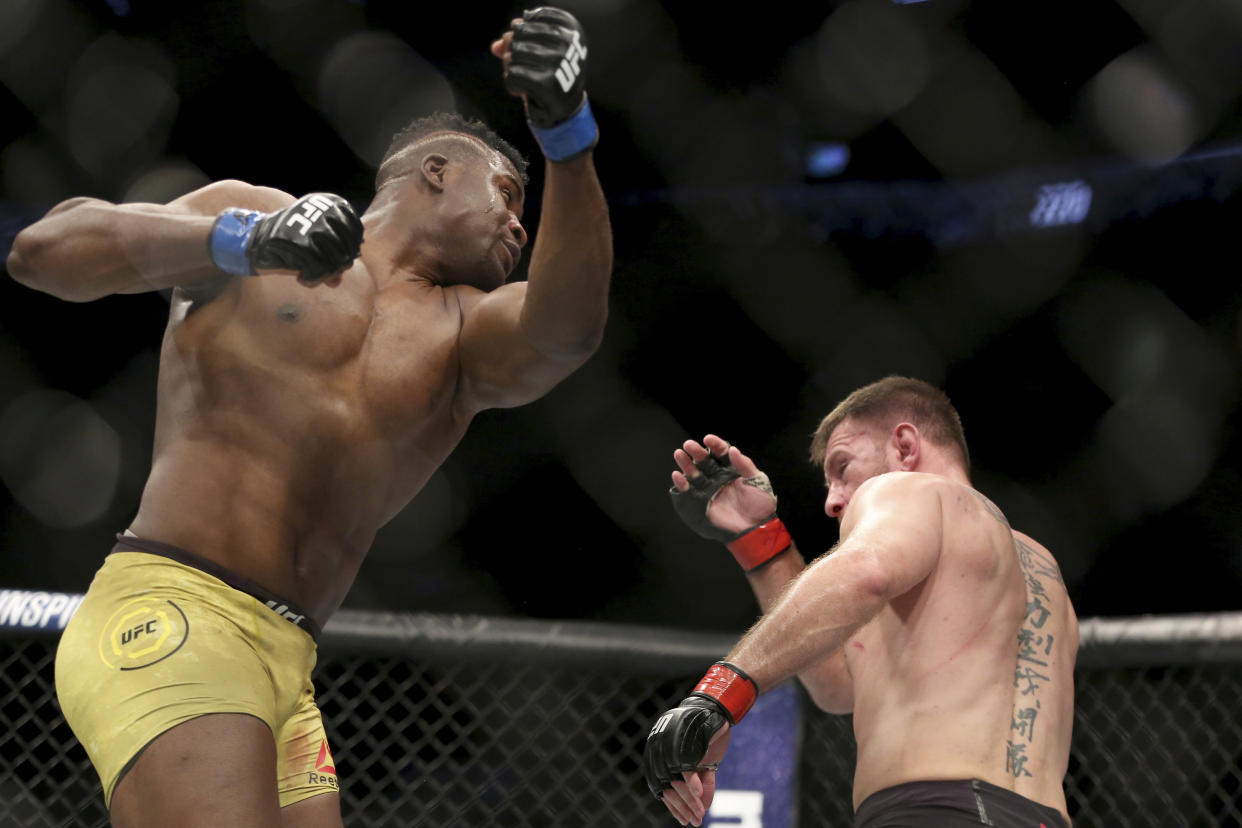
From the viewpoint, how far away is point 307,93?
460cm

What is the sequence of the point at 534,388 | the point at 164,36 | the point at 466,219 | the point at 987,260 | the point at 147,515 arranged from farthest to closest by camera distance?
the point at 987,260, the point at 164,36, the point at 466,219, the point at 534,388, the point at 147,515

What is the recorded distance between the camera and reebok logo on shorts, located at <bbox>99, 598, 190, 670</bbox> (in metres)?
1.25

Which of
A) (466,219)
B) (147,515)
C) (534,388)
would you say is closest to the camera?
(147,515)

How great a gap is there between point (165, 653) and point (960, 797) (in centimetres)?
94

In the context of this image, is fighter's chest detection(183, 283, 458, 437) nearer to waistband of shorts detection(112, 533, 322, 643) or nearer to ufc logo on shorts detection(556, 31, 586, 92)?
waistband of shorts detection(112, 533, 322, 643)

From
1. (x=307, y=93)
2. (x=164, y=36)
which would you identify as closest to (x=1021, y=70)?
(x=307, y=93)

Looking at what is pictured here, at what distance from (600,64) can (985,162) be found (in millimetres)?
1801

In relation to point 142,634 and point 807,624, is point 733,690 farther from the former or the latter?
point 142,634

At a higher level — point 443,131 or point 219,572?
point 443,131

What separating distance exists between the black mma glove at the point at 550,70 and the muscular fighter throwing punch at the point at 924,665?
23.2 inches

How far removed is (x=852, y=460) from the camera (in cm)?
187

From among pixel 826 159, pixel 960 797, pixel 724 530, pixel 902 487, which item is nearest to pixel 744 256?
pixel 826 159

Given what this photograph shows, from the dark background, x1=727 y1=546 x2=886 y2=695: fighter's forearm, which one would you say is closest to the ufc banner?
x1=727 y1=546 x2=886 y2=695: fighter's forearm

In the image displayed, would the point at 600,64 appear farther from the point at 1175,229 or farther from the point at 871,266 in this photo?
the point at 1175,229
